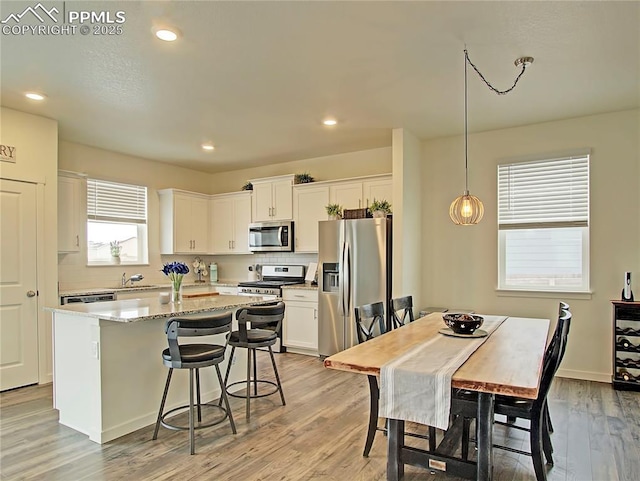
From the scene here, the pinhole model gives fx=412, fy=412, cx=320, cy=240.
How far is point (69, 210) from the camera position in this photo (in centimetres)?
494

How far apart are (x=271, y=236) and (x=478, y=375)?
4.56 metres

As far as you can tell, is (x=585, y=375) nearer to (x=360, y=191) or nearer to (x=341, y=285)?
(x=341, y=285)

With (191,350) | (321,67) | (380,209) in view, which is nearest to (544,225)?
(380,209)

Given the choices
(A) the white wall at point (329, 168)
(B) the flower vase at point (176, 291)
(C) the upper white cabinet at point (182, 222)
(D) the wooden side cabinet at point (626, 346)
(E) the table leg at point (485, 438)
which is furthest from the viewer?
(C) the upper white cabinet at point (182, 222)

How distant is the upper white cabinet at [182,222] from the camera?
627 cm

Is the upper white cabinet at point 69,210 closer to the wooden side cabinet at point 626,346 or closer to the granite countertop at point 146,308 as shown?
the granite countertop at point 146,308

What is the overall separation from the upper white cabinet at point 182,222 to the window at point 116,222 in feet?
0.91

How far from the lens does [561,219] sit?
178 inches

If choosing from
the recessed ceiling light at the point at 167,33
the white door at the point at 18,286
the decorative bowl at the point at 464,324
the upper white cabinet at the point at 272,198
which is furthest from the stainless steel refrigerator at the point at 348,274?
the white door at the point at 18,286

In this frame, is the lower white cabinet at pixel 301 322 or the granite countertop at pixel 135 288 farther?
the lower white cabinet at pixel 301 322

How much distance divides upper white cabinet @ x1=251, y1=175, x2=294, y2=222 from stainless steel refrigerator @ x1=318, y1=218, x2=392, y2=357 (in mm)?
976

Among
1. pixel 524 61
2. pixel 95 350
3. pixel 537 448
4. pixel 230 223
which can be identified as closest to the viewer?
pixel 537 448

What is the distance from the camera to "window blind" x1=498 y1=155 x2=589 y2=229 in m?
4.43

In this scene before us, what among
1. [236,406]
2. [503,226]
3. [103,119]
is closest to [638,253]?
[503,226]
